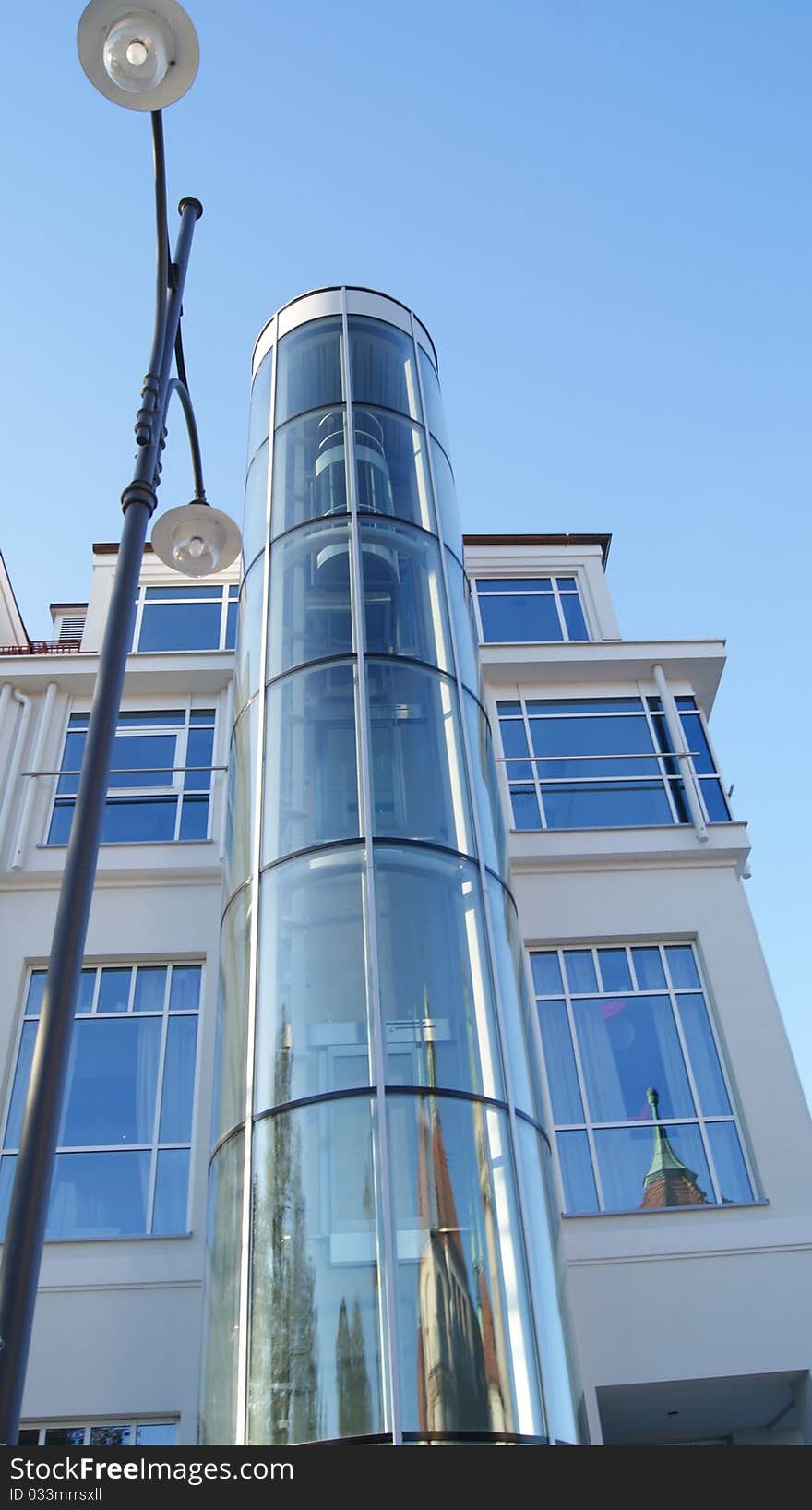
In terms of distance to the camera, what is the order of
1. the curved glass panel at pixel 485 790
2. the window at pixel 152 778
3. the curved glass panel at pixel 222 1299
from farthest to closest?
the window at pixel 152 778 < the curved glass panel at pixel 485 790 < the curved glass panel at pixel 222 1299

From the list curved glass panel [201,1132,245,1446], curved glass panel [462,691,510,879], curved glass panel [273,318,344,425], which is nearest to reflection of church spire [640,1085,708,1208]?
curved glass panel [462,691,510,879]

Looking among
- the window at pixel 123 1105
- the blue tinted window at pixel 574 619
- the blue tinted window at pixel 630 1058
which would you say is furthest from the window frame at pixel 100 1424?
the blue tinted window at pixel 574 619

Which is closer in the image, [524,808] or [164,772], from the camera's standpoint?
[524,808]

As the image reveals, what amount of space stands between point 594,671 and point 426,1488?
1412 cm

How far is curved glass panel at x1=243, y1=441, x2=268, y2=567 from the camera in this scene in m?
13.0

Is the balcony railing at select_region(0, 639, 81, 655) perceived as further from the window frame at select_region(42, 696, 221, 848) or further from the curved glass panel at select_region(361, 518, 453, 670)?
the curved glass panel at select_region(361, 518, 453, 670)

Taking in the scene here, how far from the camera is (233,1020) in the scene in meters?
9.35

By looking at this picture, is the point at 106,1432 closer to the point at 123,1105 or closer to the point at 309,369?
the point at 123,1105

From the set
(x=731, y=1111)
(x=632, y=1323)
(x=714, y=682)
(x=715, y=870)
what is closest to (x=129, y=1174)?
(x=632, y=1323)

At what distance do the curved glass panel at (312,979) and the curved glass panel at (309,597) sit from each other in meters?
2.45

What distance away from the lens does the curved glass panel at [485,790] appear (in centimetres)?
1024

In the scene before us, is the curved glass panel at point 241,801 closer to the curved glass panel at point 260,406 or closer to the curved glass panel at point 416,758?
the curved glass panel at point 416,758

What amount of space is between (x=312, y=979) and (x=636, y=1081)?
6.15 metres

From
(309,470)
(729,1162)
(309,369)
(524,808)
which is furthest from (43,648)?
(729,1162)
